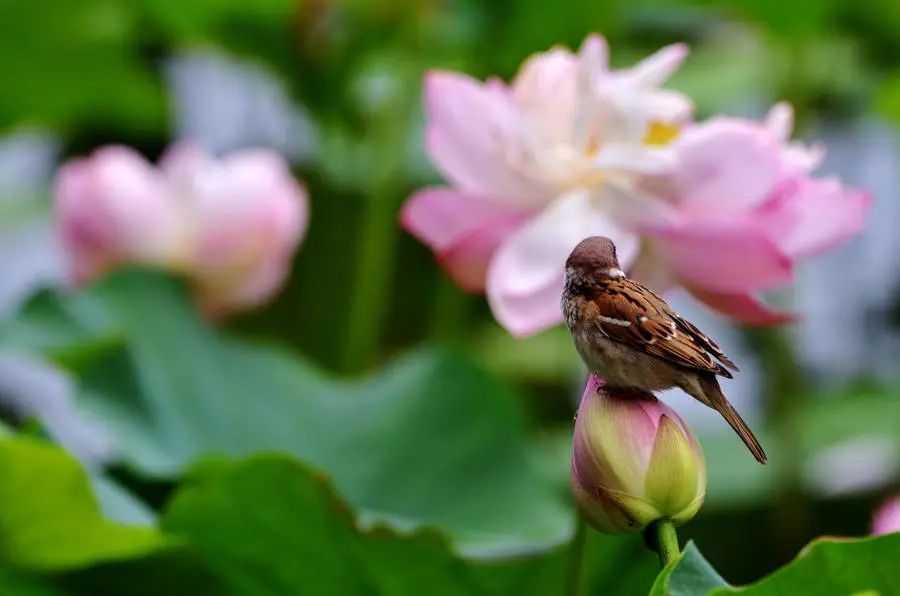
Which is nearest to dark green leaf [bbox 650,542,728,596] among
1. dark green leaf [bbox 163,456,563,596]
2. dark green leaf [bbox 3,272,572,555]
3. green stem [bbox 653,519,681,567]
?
green stem [bbox 653,519,681,567]

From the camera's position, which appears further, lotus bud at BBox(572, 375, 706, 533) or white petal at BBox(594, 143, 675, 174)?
white petal at BBox(594, 143, 675, 174)

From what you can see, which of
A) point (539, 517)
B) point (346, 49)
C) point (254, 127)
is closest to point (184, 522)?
point (539, 517)

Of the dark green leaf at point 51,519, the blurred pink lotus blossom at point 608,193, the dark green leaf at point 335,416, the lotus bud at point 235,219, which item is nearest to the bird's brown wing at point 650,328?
the blurred pink lotus blossom at point 608,193

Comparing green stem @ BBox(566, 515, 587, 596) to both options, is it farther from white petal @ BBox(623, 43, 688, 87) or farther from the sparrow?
white petal @ BBox(623, 43, 688, 87)

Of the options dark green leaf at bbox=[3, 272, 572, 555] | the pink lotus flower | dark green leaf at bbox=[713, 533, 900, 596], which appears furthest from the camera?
dark green leaf at bbox=[3, 272, 572, 555]

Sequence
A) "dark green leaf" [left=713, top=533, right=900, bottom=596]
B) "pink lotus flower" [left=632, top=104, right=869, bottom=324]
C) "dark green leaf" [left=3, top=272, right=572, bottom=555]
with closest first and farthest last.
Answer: "dark green leaf" [left=713, top=533, right=900, bottom=596] → "pink lotus flower" [left=632, top=104, right=869, bottom=324] → "dark green leaf" [left=3, top=272, right=572, bottom=555]

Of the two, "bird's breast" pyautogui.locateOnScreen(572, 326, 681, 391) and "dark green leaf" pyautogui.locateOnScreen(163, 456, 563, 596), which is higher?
"bird's breast" pyautogui.locateOnScreen(572, 326, 681, 391)

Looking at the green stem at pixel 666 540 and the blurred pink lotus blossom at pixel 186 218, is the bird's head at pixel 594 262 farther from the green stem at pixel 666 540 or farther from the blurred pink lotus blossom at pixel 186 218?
the blurred pink lotus blossom at pixel 186 218
